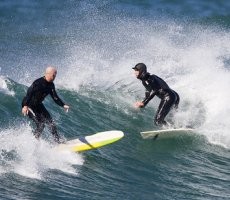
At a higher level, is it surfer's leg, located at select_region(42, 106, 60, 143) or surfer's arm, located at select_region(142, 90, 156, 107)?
surfer's arm, located at select_region(142, 90, 156, 107)

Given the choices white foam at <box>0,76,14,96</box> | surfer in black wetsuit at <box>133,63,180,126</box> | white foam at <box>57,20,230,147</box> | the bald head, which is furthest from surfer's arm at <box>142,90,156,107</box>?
white foam at <box>0,76,14,96</box>

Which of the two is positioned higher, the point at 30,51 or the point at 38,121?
the point at 38,121

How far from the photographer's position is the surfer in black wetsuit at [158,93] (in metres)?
13.6

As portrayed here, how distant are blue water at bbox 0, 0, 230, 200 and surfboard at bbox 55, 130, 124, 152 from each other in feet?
0.52

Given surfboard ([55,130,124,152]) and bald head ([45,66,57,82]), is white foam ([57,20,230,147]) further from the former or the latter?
bald head ([45,66,57,82])

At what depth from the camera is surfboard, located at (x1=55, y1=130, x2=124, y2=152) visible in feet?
38.9

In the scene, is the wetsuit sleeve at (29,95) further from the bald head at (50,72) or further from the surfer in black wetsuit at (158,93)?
the surfer in black wetsuit at (158,93)

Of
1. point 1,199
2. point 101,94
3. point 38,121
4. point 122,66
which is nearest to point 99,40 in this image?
point 122,66

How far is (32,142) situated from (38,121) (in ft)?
1.56

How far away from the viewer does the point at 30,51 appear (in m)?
23.9

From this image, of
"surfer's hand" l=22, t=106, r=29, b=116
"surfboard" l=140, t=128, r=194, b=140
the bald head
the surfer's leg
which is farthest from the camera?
"surfboard" l=140, t=128, r=194, b=140

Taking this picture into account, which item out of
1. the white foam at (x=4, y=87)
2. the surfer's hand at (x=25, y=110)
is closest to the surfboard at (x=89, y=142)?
the surfer's hand at (x=25, y=110)

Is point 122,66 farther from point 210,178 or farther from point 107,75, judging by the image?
point 210,178

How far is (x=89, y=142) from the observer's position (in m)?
12.1
